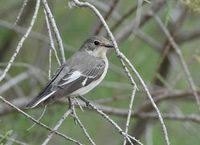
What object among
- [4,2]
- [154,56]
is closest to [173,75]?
[154,56]

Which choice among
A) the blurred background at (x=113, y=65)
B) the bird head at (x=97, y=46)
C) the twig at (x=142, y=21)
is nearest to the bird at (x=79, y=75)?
the bird head at (x=97, y=46)

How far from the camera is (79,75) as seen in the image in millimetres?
4840

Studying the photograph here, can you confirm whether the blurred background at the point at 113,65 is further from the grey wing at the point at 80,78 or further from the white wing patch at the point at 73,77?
the white wing patch at the point at 73,77

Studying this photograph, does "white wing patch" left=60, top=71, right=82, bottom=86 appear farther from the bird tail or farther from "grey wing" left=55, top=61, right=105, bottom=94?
the bird tail

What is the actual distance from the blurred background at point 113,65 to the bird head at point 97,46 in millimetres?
459

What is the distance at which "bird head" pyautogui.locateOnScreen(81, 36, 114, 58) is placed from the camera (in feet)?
17.6

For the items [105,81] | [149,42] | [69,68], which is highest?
[149,42]

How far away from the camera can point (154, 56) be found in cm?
769

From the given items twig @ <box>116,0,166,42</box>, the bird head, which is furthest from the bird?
twig @ <box>116,0,166,42</box>

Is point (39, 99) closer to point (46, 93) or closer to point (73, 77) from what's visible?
point (46, 93)

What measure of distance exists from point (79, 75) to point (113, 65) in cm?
221

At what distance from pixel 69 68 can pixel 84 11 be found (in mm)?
2609

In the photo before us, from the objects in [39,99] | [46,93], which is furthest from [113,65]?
[39,99]

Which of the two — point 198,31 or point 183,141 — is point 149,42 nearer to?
point 198,31
